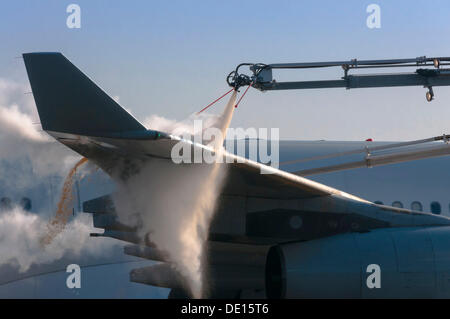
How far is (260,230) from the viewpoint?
25.6ft

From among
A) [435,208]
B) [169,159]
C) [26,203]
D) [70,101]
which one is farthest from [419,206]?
[70,101]

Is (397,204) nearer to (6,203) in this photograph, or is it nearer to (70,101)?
(6,203)

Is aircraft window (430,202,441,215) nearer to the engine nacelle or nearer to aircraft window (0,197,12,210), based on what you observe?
the engine nacelle

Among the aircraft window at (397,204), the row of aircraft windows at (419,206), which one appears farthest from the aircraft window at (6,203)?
the aircraft window at (397,204)

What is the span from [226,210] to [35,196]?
313 cm

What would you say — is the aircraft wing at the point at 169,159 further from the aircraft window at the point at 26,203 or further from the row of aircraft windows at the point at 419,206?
the row of aircraft windows at the point at 419,206

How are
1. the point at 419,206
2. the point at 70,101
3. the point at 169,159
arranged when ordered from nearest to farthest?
the point at 70,101, the point at 169,159, the point at 419,206

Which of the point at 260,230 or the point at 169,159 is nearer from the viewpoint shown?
the point at 169,159

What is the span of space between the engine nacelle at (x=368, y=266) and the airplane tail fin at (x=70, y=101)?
3.01 m

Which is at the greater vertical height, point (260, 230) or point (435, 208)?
point (435, 208)

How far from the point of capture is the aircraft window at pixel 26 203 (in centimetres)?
921

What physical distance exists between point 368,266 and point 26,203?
4783 mm
